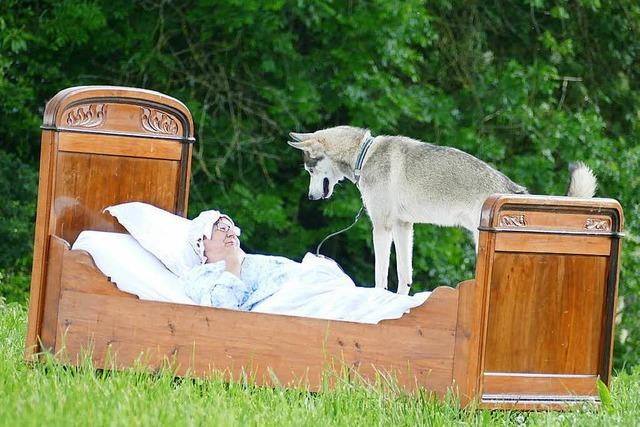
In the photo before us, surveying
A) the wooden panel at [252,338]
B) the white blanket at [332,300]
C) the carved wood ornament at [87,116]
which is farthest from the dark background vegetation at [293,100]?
the white blanket at [332,300]

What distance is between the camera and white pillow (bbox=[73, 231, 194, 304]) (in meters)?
4.73

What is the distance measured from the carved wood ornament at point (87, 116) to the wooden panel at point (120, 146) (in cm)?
5

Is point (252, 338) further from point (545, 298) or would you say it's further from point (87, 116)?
point (87, 116)

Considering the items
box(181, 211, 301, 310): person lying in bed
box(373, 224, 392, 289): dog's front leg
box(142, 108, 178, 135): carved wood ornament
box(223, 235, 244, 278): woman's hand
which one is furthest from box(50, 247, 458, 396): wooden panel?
box(373, 224, 392, 289): dog's front leg

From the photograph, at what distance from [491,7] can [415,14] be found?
202cm

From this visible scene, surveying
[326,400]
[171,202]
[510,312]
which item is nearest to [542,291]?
[510,312]

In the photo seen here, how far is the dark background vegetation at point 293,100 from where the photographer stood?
374 inches

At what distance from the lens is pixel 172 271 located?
16.2 feet

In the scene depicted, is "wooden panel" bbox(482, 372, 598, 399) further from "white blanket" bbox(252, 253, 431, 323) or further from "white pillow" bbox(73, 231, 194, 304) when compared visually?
"white pillow" bbox(73, 231, 194, 304)

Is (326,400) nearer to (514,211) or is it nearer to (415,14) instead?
(514,211)

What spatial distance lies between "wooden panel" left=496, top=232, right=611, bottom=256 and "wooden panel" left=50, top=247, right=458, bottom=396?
266 millimetres

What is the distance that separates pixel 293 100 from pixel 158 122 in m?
4.43

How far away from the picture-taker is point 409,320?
4.23 metres

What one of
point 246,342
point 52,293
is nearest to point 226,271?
point 246,342
